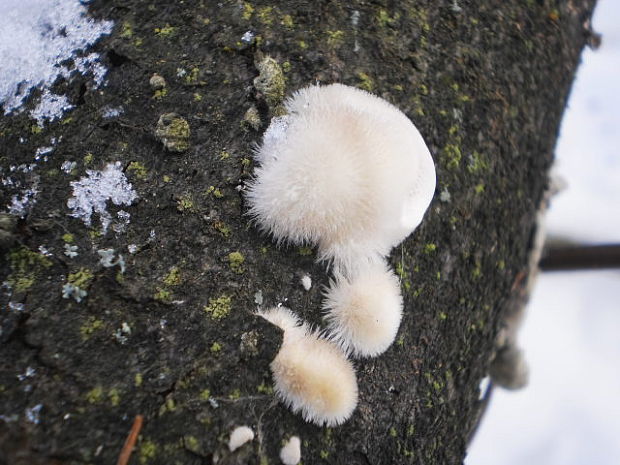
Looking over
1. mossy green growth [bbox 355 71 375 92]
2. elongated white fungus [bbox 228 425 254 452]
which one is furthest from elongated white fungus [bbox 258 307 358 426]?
mossy green growth [bbox 355 71 375 92]

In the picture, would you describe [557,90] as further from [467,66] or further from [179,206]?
[179,206]

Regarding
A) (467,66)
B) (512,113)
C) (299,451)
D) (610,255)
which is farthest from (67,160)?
(610,255)

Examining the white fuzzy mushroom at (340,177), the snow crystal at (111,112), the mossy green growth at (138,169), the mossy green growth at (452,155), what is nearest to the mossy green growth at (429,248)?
the white fuzzy mushroom at (340,177)

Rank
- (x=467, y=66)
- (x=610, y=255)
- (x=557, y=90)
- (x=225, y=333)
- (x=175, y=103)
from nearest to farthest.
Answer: (x=225, y=333) → (x=175, y=103) → (x=467, y=66) → (x=557, y=90) → (x=610, y=255)

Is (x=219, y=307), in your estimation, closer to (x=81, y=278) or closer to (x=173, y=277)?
(x=173, y=277)

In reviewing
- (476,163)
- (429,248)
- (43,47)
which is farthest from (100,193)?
(476,163)

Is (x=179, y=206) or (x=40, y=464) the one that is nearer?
(x=40, y=464)

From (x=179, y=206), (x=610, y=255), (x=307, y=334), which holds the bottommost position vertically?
(x=610, y=255)
